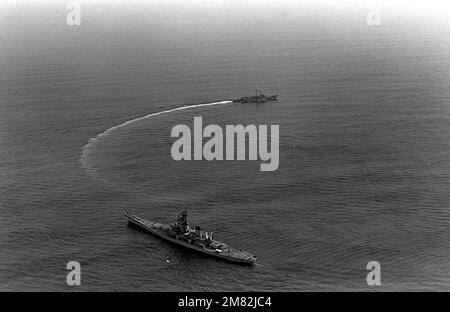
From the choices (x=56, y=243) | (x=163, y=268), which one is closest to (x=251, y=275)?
(x=163, y=268)

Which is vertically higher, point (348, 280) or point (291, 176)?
point (291, 176)

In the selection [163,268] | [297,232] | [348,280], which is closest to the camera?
[348,280]

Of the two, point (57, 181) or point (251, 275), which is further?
point (57, 181)

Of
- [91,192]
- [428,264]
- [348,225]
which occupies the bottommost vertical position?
[428,264]
